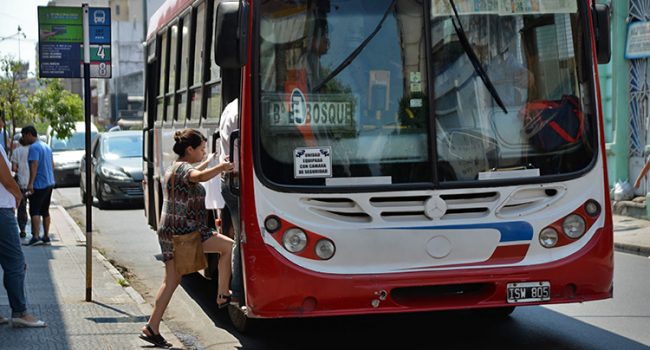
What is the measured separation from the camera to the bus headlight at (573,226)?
24.3 feet

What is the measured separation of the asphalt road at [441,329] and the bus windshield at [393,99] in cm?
161

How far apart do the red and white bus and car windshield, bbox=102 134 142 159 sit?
17.1 meters

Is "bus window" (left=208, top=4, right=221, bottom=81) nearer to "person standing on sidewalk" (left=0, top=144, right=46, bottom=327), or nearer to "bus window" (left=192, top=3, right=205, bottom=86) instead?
"bus window" (left=192, top=3, right=205, bottom=86)

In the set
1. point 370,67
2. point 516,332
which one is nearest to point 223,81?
point 370,67

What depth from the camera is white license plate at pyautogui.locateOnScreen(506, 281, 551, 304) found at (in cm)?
731

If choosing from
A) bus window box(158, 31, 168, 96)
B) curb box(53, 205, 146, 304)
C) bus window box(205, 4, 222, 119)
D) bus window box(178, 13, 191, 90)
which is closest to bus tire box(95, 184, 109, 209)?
curb box(53, 205, 146, 304)

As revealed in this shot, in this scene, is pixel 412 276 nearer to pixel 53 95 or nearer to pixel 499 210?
pixel 499 210

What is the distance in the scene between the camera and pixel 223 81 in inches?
342

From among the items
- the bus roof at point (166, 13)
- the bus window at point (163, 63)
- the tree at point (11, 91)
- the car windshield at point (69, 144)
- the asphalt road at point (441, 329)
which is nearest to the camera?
the asphalt road at point (441, 329)

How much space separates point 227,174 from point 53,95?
1036 inches

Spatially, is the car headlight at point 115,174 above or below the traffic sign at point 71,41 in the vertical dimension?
below

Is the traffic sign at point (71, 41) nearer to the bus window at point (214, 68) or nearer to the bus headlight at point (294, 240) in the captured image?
the bus window at point (214, 68)

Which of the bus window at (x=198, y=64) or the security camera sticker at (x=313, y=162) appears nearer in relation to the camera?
the security camera sticker at (x=313, y=162)

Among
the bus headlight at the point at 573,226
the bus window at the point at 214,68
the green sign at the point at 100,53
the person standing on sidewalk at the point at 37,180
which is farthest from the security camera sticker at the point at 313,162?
the person standing on sidewalk at the point at 37,180
